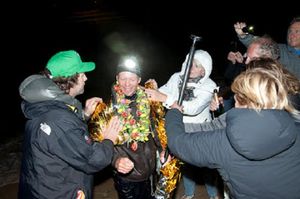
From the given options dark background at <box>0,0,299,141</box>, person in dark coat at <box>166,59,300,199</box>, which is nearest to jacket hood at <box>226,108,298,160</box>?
person in dark coat at <box>166,59,300,199</box>

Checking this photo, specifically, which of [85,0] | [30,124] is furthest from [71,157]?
[85,0]

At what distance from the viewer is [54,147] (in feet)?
8.77

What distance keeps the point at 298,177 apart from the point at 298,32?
2.94 m

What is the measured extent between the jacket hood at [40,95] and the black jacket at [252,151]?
1.19 metres

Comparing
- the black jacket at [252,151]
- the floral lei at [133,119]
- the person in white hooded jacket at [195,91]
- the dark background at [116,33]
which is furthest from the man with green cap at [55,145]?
the dark background at [116,33]

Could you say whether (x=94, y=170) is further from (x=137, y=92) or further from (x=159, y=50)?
(x=159, y=50)

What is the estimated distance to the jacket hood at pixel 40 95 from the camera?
277cm

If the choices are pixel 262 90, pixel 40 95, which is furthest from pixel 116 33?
pixel 262 90

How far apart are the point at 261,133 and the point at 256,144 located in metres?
0.09

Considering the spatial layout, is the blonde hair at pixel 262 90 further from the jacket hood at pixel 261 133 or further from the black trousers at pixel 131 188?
the black trousers at pixel 131 188

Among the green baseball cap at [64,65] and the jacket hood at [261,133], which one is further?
the green baseball cap at [64,65]

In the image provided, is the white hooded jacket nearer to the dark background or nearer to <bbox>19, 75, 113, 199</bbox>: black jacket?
<bbox>19, 75, 113, 199</bbox>: black jacket

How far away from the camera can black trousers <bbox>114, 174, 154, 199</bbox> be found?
394cm

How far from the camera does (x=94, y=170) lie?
2.85 meters
